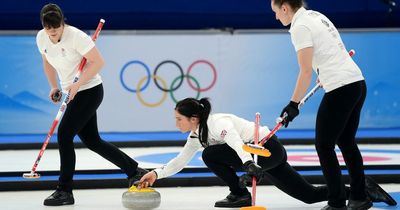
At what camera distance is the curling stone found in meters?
4.72

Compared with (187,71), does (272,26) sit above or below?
above

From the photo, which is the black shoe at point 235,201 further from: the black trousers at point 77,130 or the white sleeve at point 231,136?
the black trousers at point 77,130

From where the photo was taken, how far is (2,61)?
8570mm

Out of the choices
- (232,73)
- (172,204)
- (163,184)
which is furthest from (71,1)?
(172,204)

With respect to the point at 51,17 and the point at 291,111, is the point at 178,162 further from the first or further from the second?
the point at 51,17

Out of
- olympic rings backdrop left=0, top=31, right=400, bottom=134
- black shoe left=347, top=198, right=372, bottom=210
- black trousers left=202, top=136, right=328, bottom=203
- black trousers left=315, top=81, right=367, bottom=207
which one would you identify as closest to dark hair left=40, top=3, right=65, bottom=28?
black trousers left=202, top=136, right=328, bottom=203

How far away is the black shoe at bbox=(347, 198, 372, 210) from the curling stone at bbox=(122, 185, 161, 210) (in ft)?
3.47

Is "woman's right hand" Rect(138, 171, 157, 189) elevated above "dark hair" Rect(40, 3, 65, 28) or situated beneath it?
situated beneath

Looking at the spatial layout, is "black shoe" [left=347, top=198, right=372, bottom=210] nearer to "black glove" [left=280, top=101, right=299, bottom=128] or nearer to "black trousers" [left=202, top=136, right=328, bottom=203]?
"black trousers" [left=202, top=136, right=328, bottom=203]

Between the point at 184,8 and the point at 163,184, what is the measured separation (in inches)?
166

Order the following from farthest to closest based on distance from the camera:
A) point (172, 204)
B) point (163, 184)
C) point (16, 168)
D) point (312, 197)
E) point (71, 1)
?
point (71, 1)
point (16, 168)
point (163, 184)
point (172, 204)
point (312, 197)

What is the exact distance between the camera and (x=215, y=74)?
8.78m

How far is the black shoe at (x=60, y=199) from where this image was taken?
16.5 feet

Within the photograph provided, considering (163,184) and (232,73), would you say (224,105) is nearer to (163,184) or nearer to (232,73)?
(232,73)
